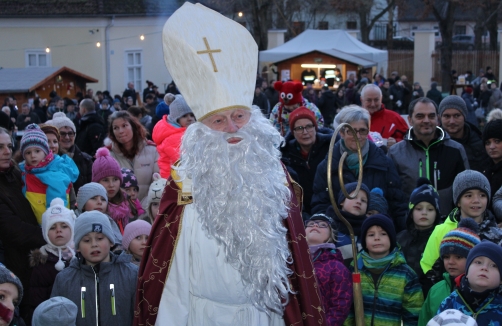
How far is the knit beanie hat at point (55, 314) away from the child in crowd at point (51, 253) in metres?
0.73

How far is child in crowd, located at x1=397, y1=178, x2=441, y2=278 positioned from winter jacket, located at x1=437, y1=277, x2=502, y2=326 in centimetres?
96

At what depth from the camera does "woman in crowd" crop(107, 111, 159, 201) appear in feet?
23.2

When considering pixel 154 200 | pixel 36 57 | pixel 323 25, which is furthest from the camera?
pixel 323 25

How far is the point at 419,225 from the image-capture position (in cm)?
517

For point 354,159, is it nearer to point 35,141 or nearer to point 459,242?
point 459,242

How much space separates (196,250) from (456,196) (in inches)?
90.6

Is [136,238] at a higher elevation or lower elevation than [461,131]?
lower

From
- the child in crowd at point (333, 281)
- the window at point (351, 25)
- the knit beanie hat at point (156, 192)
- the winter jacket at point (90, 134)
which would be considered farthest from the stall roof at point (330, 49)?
the window at point (351, 25)

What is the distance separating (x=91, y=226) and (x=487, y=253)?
228 centimetres

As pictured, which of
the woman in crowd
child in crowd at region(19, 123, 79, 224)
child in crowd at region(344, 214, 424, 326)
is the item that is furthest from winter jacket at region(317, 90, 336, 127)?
child in crowd at region(344, 214, 424, 326)

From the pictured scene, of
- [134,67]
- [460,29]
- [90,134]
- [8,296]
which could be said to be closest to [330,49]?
[134,67]

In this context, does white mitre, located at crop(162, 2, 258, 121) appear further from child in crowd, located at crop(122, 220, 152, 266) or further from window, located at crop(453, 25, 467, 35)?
window, located at crop(453, 25, 467, 35)

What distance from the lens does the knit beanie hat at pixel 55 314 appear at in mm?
3943

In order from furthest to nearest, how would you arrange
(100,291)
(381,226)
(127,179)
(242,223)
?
(127,179) → (381,226) → (100,291) → (242,223)
